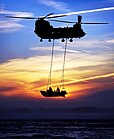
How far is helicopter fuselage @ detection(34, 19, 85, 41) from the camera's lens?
66875 millimetres

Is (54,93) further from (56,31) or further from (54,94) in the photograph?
(56,31)

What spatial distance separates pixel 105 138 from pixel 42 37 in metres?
64.9

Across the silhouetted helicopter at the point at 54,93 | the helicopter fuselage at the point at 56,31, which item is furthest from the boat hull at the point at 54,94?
the helicopter fuselage at the point at 56,31

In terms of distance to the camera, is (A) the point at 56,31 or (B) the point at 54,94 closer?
(A) the point at 56,31

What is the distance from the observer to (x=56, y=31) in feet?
222

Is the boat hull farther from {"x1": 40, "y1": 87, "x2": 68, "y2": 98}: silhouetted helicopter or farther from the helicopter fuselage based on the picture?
the helicopter fuselage

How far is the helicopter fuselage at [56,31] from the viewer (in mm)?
66875

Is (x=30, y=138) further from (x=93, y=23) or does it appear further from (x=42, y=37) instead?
(x=93, y=23)

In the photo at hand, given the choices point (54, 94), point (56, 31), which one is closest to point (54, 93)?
point (54, 94)

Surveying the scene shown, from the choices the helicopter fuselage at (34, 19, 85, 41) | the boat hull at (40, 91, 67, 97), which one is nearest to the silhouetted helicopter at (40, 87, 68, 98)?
the boat hull at (40, 91, 67, 97)

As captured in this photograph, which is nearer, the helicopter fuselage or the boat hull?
the helicopter fuselage

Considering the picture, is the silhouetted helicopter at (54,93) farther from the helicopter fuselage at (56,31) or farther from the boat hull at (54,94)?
the helicopter fuselage at (56,31)

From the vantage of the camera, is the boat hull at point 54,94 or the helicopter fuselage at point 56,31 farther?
the boat hull at point 54,94

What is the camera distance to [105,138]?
12500 cm
